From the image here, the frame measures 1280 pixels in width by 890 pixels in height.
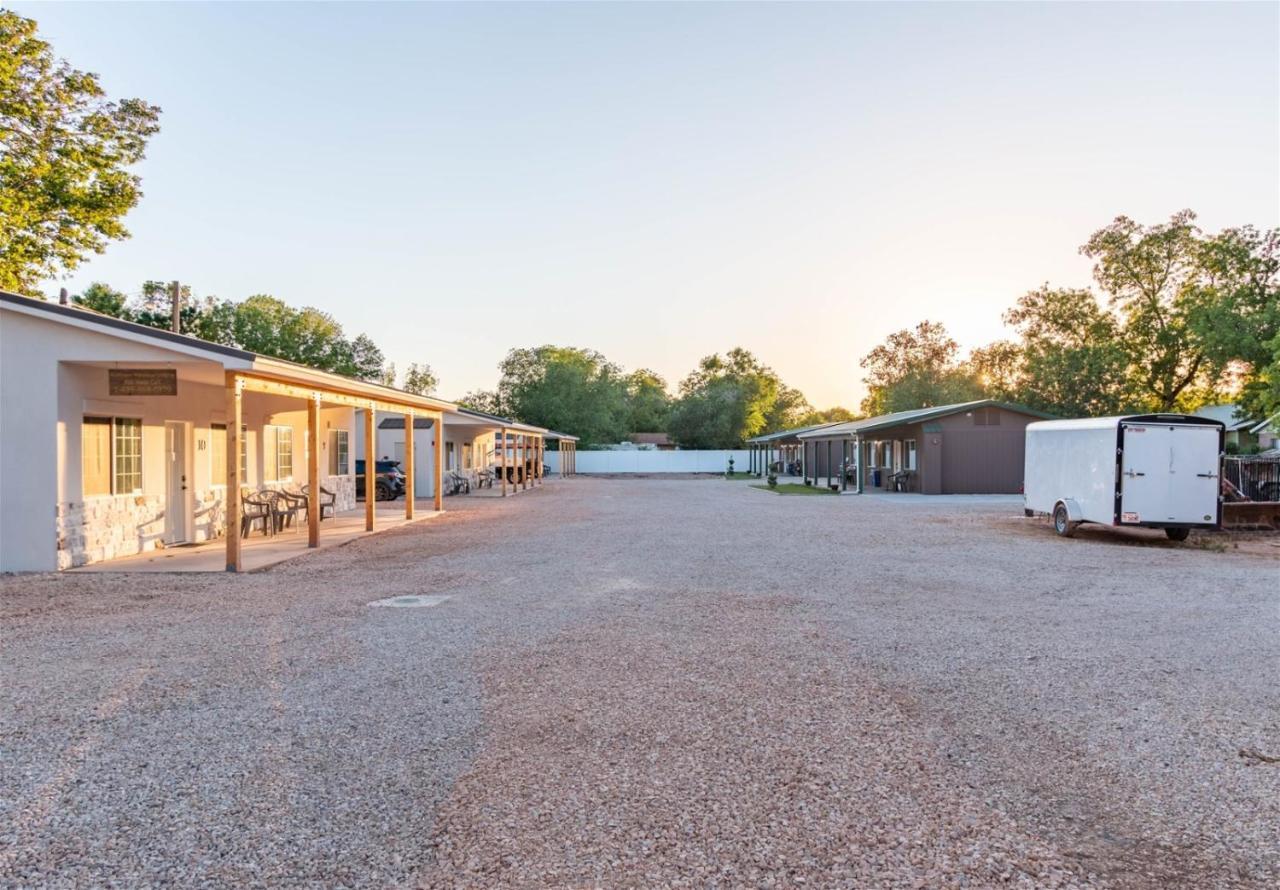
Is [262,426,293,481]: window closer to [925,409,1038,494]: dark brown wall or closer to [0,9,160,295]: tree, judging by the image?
[0,9,160,295]: tree

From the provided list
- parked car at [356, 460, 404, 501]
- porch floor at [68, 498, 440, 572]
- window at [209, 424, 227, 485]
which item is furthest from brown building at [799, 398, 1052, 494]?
window at [209, 424, 227, 485]

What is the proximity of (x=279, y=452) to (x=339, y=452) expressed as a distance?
4.16 meters

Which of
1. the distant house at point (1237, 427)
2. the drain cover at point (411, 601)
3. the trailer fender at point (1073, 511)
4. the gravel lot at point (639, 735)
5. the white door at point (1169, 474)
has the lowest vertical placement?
the drain cover at point (411, 601)

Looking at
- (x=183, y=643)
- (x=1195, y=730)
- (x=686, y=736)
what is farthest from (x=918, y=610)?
(x=183, y=643)

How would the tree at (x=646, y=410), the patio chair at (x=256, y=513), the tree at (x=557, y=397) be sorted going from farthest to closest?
the tree at (x=646, y=410)
the tree at (x=557, y=397)
the patio chair at (x=256, y=513)

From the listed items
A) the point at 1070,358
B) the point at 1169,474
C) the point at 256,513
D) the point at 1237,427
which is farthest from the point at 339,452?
the point at 1070,358

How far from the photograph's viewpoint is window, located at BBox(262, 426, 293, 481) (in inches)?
656

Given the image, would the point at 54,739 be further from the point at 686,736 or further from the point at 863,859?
the point at 863,859

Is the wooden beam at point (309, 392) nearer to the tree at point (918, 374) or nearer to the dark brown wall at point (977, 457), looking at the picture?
the dark brown wall at point (977, 457)

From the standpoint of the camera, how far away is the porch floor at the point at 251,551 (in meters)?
11.2

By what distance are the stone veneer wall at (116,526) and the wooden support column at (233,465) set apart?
7.15 ft

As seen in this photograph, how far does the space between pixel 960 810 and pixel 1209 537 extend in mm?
15624

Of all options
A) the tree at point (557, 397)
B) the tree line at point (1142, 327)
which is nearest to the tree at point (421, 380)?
the tree at point (557, 397)

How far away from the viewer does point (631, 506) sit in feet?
76.7
